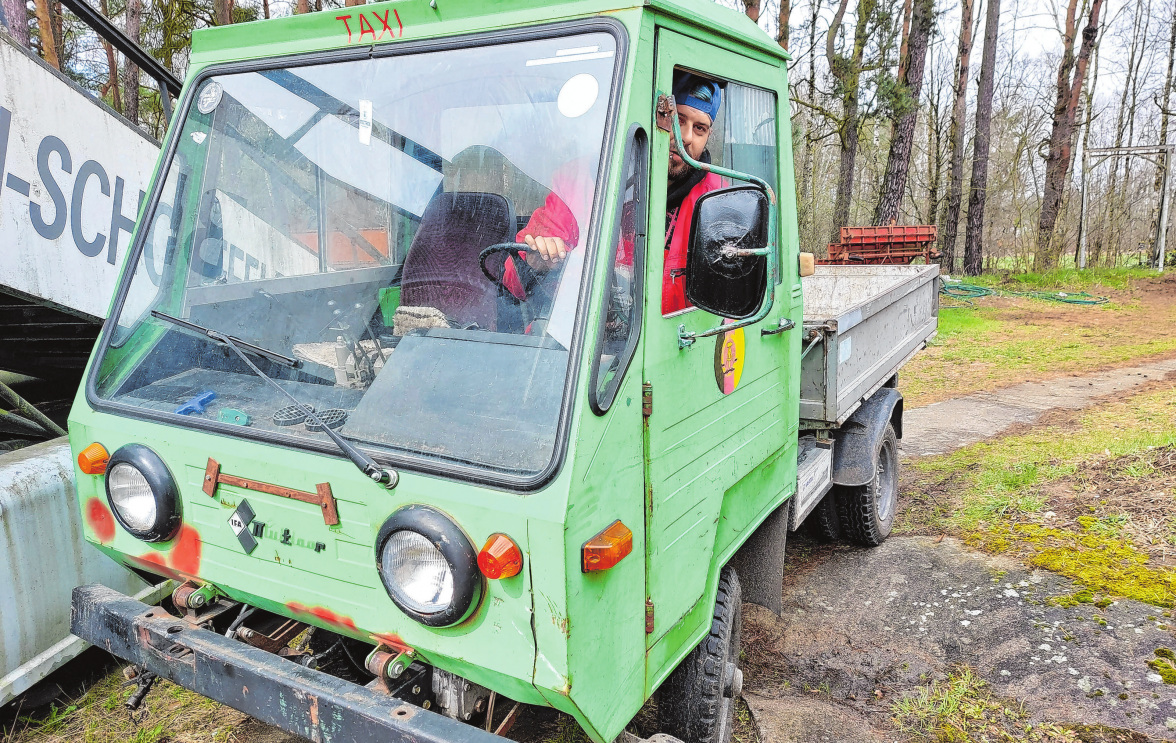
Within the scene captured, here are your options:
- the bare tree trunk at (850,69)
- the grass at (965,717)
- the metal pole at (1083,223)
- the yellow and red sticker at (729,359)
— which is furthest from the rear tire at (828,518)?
the metal pole at (1083,223)

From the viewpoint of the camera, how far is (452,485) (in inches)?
70.8

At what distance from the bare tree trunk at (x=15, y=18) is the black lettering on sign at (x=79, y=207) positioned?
19.7 feet

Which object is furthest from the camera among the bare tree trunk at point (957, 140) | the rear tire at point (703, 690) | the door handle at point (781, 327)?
the bare tree trunk at point (957, 140)

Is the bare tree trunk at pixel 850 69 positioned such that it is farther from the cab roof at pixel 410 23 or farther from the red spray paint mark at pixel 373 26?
the red spray paint mark at pixel 373 26

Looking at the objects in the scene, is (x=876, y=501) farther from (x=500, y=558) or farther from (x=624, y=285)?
(x=500, y=558)

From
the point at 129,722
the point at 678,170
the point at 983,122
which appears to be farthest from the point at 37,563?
the point at 983,122

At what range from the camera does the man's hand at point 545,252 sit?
1.96 meters

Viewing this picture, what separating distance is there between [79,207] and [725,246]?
3.89 m

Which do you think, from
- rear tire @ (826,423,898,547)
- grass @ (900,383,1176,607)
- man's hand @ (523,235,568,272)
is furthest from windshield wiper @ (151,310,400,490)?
grass @ (900,383,1176,607)

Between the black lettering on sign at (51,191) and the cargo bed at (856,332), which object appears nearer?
the cargo bed at (856,332)

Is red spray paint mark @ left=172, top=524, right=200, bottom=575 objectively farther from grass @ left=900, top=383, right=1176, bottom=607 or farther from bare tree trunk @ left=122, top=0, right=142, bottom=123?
bare tree trunk @ left=122, top=0, right=142, bottom=123

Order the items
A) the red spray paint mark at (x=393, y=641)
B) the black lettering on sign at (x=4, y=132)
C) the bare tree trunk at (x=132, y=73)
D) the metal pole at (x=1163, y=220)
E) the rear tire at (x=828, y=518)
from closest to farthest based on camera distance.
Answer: the red spray paint mark at (x=393, y=641) → the black lettering on sign at (x=4, y=132) → the rear tire at (x=828, y=518) → the bare tree trunk at (x=132, y=73) → the metal pole at (x=1163, y=220)

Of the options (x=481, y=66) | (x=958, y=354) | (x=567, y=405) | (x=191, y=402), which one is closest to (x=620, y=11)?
(x=481, y=66)

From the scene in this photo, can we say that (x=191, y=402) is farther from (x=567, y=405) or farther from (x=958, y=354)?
(x=958, y=354)
